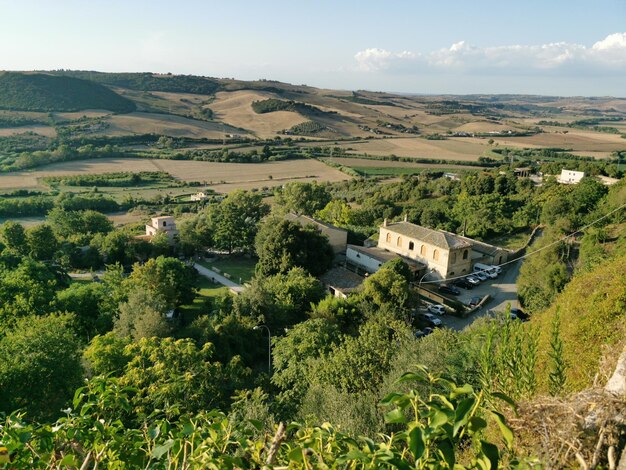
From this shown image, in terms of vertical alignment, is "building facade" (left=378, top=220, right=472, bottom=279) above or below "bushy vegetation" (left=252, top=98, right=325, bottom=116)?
below

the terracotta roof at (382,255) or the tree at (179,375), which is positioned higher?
the tree at (179,375)

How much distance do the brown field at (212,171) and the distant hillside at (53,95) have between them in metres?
45.2

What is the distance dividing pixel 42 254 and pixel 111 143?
225 feet

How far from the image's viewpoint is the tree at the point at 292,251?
31.9 metres

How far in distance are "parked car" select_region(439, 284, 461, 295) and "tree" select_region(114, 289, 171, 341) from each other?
17.8 meters

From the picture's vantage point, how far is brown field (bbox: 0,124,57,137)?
98.9m

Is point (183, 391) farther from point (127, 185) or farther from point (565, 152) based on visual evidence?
point (565, 152)

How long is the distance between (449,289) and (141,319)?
19.3m

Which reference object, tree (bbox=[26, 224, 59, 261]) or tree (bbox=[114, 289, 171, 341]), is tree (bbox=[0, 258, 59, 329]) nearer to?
tree (bbox=[114, 289, 171, 341])

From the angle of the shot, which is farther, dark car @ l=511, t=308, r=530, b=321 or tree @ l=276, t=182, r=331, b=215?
tree @ l=276, t=182, r=331, b=215

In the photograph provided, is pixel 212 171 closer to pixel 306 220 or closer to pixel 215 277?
pixel 306 220

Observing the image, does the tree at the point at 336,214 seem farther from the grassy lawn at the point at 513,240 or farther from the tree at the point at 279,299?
the tree at the point at 279,299

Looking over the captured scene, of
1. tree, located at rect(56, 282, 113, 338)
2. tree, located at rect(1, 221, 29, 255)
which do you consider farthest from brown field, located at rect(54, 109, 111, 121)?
tree, located at rect(56, 282, 113, 338)

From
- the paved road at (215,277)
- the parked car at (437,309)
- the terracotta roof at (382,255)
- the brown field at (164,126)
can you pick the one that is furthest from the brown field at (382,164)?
the parked car at (437,309)
